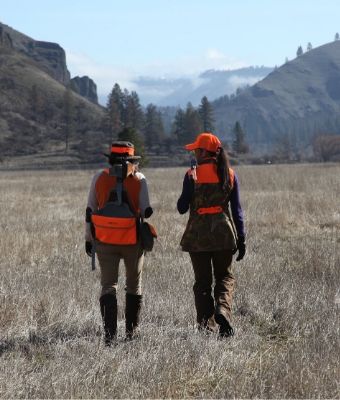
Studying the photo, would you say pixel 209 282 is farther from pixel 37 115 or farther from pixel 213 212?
pixel 37 115

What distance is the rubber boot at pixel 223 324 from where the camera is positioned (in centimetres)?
496

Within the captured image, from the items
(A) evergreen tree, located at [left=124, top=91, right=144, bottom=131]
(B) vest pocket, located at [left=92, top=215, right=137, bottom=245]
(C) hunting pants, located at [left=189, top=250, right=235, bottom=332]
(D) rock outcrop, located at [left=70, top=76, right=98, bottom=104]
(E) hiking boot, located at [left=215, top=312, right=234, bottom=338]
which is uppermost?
(D) rock outcrop, located at [left=70, top=76, right=98, bottom=104]

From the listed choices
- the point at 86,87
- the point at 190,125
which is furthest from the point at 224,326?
the point at 86,87

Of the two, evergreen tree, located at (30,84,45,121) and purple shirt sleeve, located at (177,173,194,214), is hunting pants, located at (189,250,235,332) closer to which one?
purple shirt sleeve, located at (177,173,194,214)

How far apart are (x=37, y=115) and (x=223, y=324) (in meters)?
112

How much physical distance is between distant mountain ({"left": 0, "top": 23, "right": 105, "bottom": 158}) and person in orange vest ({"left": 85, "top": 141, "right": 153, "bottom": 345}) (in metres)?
83.9

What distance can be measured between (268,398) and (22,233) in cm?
871

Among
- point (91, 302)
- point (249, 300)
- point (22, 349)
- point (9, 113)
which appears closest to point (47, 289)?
point (91, 302)

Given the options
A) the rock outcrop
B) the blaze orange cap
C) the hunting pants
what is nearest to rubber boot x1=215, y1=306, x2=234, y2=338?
the hunting pants

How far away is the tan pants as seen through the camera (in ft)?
16.0

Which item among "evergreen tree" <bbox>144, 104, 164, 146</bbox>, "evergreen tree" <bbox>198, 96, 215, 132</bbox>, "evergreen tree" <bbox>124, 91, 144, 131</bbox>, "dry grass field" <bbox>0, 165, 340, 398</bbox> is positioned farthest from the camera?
"evergreen tree" <bbox>198, 96, 215, 132</bbox>

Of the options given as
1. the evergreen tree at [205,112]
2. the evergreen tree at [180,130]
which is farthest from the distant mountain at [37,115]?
the evergreen tree at [205,112]

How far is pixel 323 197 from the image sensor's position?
16750mm

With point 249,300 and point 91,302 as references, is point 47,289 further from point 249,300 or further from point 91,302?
point 249,300
